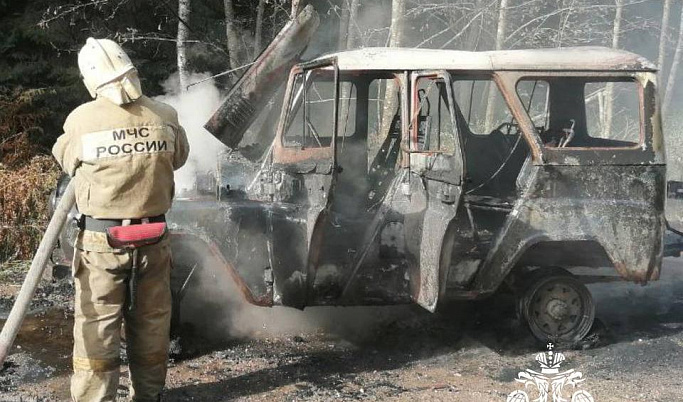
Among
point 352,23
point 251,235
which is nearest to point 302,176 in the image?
point 251,235

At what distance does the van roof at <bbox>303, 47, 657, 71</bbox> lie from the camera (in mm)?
5281

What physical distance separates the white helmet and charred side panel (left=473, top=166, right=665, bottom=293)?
Result: 300 centimetres

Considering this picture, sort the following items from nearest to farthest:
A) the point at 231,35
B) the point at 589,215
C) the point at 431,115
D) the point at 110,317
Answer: the point at 110,317 → the point at 431,115 → the point at 589,215 → the point at 231,35

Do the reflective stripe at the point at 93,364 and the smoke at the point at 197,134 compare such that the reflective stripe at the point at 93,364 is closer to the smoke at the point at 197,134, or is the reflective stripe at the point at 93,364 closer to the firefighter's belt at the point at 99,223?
the firefighter's belt at the point at 99,223

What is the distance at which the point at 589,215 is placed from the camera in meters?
5.30

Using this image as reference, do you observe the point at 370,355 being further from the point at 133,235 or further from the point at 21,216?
the point at 21,216

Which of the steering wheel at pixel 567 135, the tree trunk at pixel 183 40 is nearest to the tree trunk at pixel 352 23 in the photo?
the tree trunk at pixel 183 40

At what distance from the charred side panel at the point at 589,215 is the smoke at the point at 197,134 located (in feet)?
8.66

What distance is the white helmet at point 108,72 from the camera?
12.4 ft

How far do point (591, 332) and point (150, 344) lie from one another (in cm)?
367

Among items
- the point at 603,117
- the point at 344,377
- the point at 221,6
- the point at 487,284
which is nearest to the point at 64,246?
the point at 344,377

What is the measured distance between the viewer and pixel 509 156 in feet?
20.9

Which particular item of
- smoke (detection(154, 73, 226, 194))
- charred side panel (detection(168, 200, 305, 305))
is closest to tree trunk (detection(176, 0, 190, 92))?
smoke (detection(154, 73, 226, 194))

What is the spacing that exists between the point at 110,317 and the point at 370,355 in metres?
2.26
